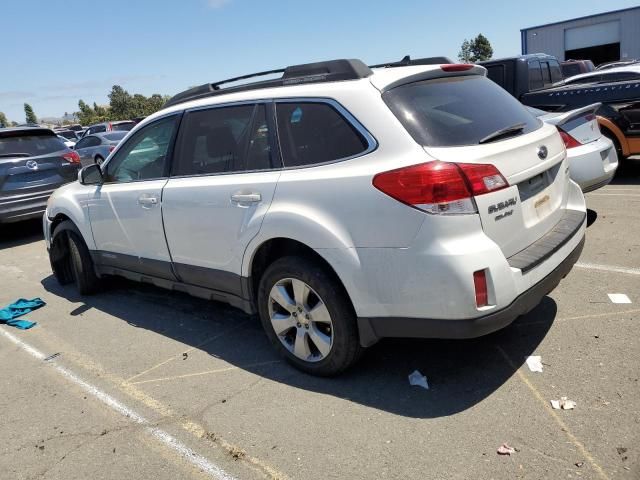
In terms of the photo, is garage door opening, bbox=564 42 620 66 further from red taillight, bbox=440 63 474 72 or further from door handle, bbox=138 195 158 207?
door handle, bbox=138 195 158 207

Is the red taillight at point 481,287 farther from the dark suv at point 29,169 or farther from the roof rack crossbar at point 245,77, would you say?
the dark suv at point 29,169

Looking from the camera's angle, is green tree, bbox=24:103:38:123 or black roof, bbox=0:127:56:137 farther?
green tree, bbox=24:103:38:123

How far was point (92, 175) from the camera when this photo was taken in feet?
16.9

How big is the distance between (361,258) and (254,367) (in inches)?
51.5

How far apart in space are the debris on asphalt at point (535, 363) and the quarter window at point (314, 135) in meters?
1.69

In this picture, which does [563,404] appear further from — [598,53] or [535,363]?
[598,53]

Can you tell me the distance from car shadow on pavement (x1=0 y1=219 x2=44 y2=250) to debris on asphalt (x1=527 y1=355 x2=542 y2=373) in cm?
857

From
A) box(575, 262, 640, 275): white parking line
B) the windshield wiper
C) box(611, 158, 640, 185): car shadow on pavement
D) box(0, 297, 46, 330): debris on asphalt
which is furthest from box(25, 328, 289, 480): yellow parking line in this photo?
box(611, 158, 640, 185): car shadow on pavement

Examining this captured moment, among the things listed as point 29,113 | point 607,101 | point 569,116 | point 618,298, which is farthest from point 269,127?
point 29,113

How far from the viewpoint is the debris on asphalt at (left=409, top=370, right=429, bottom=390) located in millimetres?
3277

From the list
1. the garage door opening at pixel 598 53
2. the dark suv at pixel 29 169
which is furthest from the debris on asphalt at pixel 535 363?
the garage door opening at pixel 598 53

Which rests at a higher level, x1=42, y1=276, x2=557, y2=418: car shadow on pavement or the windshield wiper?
the windshield wiper

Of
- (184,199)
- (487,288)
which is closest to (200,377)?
(184,199)

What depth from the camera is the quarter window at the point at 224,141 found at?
3.66 meters
